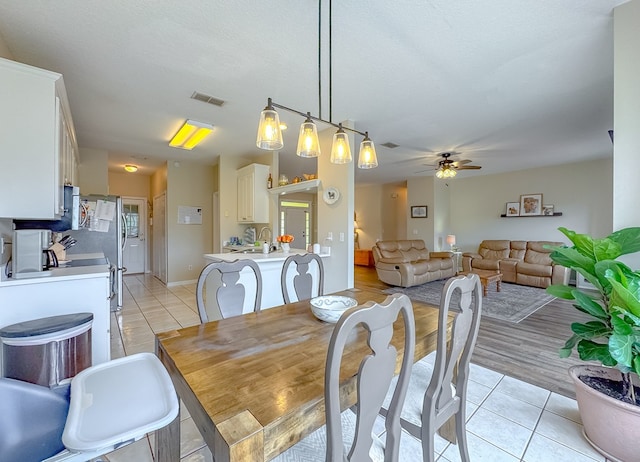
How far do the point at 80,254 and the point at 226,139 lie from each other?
260cm

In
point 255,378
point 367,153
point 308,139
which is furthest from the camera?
point 367,153

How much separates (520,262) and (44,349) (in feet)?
24.5

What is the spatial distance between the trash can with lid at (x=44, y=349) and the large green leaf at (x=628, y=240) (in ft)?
11.0

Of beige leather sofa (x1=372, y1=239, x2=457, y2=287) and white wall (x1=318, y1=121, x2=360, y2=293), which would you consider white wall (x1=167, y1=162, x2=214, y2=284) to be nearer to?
white wall (x1=318, y1=121, x2=360, y2=293)

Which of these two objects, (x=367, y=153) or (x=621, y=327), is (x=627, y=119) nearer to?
(x=621, y=327)

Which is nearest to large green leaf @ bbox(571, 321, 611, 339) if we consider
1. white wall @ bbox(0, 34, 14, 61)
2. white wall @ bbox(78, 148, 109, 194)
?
white wall @ bbox(0, 34, 14, 61)

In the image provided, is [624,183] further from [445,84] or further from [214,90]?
[214,90]

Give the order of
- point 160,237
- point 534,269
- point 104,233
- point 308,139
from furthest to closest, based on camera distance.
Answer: point 160,237, point 534,269, point 104,233, point 308,139

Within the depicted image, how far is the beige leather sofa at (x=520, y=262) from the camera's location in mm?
5414

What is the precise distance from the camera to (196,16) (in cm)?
180

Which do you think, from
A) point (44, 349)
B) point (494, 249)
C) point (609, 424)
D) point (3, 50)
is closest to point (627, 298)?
point (609, 424)

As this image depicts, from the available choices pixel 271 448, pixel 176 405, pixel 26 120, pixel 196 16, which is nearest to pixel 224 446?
pixel 271 448

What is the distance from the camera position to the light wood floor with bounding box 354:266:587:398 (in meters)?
2.30

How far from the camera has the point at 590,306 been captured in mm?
1540
